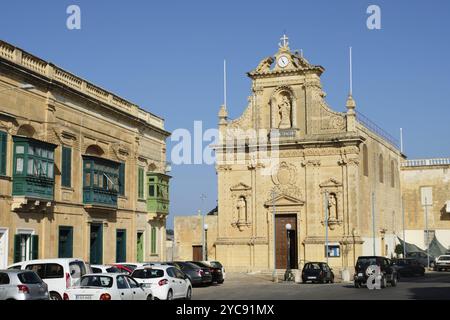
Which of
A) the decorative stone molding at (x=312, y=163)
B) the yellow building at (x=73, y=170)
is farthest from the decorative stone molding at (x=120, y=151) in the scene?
the decorative stone molding at (x=312, y=163)

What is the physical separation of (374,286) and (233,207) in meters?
24.8

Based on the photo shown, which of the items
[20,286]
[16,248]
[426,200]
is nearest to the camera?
[20,286]

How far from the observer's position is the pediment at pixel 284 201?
189 ft

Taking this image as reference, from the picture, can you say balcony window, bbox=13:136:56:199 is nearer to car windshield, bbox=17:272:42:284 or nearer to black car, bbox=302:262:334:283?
car windshield, bbox=17:272:42:284

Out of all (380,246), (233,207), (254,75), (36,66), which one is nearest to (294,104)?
(254,75)

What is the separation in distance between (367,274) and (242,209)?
24079 mm

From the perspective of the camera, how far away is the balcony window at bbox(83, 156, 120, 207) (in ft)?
123

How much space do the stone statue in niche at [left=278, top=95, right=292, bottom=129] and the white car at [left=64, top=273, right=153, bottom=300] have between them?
37591 mm

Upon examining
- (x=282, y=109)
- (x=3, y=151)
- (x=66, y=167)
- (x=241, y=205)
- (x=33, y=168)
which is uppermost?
(x=282, y=109)

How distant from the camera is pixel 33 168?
3209cm

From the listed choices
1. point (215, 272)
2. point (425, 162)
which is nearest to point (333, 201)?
point (215, 272)

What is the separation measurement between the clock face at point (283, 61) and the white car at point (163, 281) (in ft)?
111

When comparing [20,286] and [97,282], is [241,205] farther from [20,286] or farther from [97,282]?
[20,286]

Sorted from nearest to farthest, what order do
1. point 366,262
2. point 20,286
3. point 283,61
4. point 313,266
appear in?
point 20,286
point 366,262
point 313,266
point 283,61
